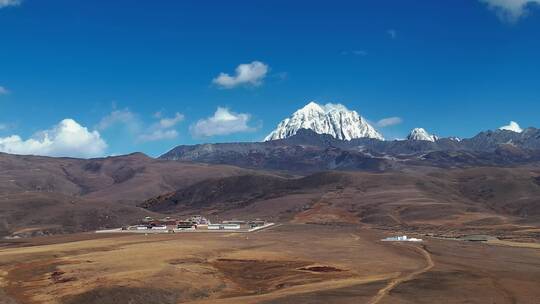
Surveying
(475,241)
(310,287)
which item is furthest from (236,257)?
(475,241)

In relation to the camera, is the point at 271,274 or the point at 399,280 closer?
the point at 399,280

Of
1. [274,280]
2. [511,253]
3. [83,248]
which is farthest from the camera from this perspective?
[83,248]

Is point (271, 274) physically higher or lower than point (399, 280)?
higher

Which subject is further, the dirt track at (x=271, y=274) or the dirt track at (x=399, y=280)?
the dirt track at (x=271, y=274)

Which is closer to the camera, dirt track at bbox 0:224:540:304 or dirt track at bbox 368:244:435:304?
dirt track at bbox 368:244:435:304

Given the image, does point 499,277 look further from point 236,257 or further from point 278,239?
point 278,239

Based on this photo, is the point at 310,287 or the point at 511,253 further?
the point at 511,253

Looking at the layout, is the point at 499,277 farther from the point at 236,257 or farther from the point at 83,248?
the point at 83,248

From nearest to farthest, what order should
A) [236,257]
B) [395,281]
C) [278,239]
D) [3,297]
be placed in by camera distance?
[3,297] < [395,281] < [236,257] < [278,239]

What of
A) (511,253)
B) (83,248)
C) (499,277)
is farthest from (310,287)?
(83,248)
